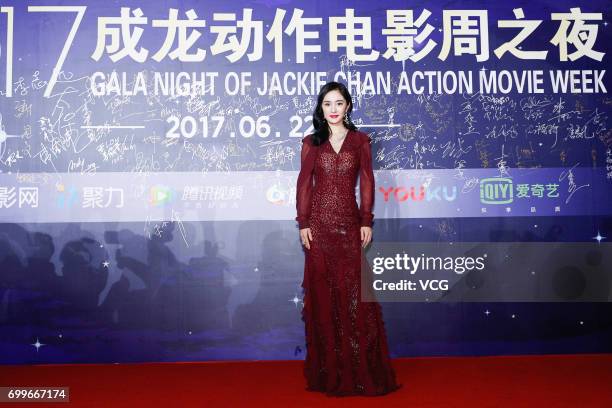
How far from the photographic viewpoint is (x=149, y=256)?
12.1ft

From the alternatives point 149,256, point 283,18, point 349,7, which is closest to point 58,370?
point 149,256

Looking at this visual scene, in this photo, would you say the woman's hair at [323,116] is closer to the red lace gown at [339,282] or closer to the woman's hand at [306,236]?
the red lace gown at [339,282]

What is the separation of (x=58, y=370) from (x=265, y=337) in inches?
49.1

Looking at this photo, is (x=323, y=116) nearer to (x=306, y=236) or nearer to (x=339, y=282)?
(x=306, y=236)

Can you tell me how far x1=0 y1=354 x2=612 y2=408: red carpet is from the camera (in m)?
2.76

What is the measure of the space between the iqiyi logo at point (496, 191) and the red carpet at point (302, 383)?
1.00m

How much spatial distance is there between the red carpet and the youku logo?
3.33 ft

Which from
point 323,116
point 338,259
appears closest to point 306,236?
point 338,259

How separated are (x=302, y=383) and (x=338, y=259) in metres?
0.72

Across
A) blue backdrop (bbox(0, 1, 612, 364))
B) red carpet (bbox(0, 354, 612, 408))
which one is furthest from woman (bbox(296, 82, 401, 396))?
blue backdrop (bbox(0, 1, 612, 364))

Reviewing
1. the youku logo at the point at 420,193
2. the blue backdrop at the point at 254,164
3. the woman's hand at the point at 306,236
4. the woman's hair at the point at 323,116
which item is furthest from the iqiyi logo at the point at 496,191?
the woman's hand at the point at 306,236

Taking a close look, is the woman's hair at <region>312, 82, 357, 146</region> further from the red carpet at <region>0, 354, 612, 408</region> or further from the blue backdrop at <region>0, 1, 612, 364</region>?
the red carpet at <region>0, 354, 612, 408</region>

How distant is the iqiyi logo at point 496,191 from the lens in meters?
3.76

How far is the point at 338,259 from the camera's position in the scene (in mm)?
2949
